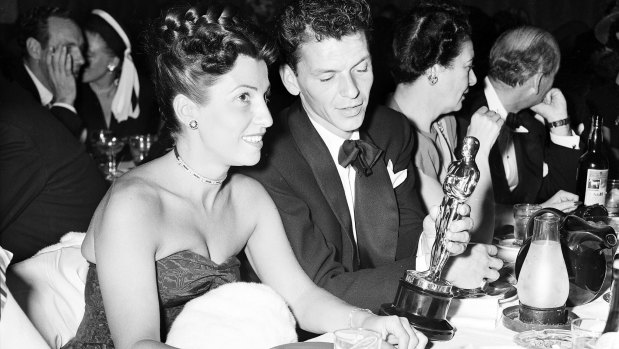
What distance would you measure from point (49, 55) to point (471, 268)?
361cm

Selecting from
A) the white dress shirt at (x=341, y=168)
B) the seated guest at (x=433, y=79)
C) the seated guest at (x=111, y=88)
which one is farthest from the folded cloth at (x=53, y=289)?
the seated guest at (x=111, y=88)

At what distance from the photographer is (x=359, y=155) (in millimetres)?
2398

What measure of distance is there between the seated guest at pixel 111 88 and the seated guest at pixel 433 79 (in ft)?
8.82

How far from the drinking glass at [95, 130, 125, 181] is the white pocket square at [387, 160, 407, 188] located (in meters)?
1.85

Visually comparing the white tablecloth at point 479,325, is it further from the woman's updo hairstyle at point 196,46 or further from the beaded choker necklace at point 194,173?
the woman's updo hairstyle at point 196,46

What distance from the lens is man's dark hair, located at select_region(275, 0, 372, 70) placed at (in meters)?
2.28

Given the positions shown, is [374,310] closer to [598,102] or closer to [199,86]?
[199,86]

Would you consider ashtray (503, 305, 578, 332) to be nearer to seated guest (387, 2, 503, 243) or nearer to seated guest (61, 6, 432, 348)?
seated guest (61, 6, 432, 348)

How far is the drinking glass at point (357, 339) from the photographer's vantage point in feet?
4.49

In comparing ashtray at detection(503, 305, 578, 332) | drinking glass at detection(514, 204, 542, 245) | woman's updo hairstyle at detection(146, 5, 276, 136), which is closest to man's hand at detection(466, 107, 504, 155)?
drinking glass at detection(514, 204, 542, 245)

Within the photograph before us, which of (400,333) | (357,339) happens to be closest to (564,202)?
(400,333)

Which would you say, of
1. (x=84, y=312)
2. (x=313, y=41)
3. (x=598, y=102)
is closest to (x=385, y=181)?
(x=313, y=41)

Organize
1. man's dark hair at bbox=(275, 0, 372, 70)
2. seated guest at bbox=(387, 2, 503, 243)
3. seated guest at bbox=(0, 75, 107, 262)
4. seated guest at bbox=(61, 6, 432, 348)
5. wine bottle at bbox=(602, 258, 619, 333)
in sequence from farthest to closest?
1. seated guest at bbox=(387, 2, 503, 243)
2. seated guest at bbox=(0, 75, 107, 262)
3. man's dark hair at bbox=(275, 0, 372, 70)
4. seated guest at bbox=(61, 6, 432, 348)
5. wine bottle at bbox=(602, 258, 619, 333)

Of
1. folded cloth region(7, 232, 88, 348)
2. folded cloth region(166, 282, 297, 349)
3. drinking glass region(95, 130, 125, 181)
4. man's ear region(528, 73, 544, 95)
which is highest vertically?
man's ear region(528, 73, 544, 95)
